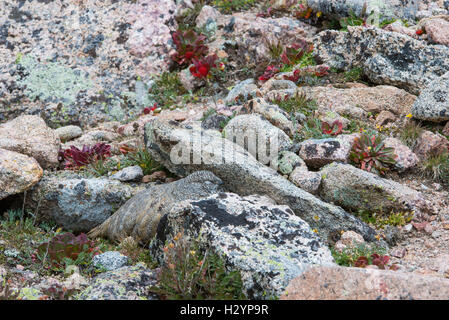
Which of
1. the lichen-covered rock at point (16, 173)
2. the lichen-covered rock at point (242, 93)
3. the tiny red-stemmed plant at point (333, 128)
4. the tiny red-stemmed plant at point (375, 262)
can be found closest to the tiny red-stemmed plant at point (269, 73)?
the lichen-covered rock at point (242, 93)

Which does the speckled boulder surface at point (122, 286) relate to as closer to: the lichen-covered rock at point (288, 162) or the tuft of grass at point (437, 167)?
the lichen-covered rock at point (288, 162)

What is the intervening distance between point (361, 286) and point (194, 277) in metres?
1.43

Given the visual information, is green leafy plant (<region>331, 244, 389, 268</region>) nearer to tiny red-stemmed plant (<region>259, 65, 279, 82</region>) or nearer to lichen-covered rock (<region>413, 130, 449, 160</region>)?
lichen-covered rock (<region>413, 130, 449, 160</region>)

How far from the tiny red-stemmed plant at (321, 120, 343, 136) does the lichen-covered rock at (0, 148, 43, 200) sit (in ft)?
14.3

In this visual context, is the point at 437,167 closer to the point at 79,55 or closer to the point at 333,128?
the point at 333,128

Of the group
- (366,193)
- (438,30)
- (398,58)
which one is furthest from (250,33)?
(366,193)

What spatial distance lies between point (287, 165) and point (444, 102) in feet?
9.10

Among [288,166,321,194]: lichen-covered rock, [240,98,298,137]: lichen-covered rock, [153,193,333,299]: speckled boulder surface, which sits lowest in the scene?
[288,166,321,194]: lichen-covered rock

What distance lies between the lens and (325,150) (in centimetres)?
639

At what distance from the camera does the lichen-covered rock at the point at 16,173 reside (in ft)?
19.2

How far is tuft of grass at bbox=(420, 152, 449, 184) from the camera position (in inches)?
246

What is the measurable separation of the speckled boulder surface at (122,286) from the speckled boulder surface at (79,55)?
17.4 ft

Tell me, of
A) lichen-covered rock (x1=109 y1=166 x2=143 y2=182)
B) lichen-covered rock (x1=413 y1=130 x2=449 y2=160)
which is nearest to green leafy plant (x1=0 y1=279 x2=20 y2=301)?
lichen-covered rock (x1=109 y1=166 x2=143 y2=182)
